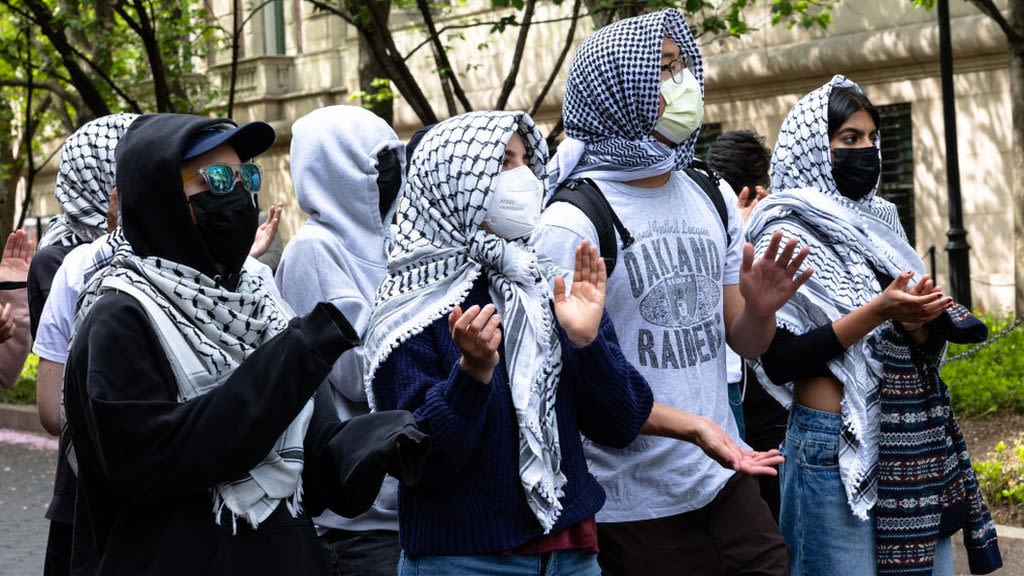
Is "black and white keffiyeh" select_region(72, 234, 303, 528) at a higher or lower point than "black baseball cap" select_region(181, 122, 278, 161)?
lower

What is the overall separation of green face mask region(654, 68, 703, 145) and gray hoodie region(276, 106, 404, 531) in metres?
0.98

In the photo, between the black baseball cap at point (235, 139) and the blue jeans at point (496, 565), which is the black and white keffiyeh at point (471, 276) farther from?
the black baseball cap at point (235, 139)

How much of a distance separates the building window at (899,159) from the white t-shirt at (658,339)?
13699mm

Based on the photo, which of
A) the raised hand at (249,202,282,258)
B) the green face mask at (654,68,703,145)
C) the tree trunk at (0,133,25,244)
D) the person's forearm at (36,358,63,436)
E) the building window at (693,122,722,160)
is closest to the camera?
the green face mask at (654,68,703,145)

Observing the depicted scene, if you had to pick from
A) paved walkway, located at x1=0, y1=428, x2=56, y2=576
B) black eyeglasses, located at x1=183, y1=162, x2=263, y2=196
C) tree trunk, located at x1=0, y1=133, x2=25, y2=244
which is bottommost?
paved walkway, located at x1=0, y1=428, x2=56, y2=576

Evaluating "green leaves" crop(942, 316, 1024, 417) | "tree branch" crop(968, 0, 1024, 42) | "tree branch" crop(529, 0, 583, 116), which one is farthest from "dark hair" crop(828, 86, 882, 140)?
"tree branch" crop(968, 0, 1024, 42)

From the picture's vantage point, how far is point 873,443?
14.6ft

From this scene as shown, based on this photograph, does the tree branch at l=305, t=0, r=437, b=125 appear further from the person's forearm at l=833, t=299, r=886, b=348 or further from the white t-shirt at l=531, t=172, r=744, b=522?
the white t-shirt at l=531, t=172, r=744, b=522

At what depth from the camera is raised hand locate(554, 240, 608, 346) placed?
11.6ft

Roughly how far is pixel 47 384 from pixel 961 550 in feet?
14.4

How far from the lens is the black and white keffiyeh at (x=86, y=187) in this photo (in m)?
5.28

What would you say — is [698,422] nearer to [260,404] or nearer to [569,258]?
[569,258]

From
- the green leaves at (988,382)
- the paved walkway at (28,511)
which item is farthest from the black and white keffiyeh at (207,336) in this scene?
the green leaves at (988,382)

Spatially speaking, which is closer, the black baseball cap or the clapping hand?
the black baseball cap
